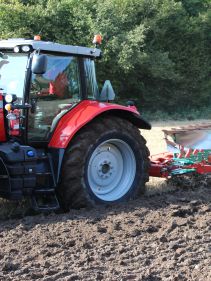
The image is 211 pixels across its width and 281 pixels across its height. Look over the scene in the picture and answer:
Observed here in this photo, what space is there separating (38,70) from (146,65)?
1325 cm

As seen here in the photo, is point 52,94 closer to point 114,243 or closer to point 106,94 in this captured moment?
point 106,94

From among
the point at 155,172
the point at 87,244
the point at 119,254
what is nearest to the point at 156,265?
the point at 119,254

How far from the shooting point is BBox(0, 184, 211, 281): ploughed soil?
4.16 meters

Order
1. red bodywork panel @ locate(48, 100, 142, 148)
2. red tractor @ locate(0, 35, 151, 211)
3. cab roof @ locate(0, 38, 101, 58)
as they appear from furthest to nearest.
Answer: red bodywork panel @ locate(48, 100, 142, 148), cab roof @ locate(0, 38, 101, 58), red tractor @ locate(0, 35, 151, 211)

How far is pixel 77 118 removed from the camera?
6.04m

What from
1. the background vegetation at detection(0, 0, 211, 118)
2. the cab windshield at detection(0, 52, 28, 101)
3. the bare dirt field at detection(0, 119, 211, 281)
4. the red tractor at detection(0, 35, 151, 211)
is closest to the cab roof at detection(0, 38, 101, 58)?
the red tractor at detection(0, 35, 151, 211)

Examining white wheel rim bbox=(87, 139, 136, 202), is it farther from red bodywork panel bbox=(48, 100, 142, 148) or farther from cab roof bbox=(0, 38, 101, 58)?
cab roof bbox=(0, 38, 101, 58)

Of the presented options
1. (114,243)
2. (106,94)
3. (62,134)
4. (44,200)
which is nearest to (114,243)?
(114,243)

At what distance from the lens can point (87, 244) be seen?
4805 millimetres

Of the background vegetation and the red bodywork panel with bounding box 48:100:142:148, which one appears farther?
the background vegetation

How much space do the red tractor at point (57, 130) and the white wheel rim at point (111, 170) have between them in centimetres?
1

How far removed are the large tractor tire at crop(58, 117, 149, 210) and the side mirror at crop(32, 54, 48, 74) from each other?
903mm

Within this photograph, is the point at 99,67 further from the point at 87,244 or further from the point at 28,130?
the point at 87,244

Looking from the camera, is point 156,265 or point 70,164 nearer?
point 156,265
